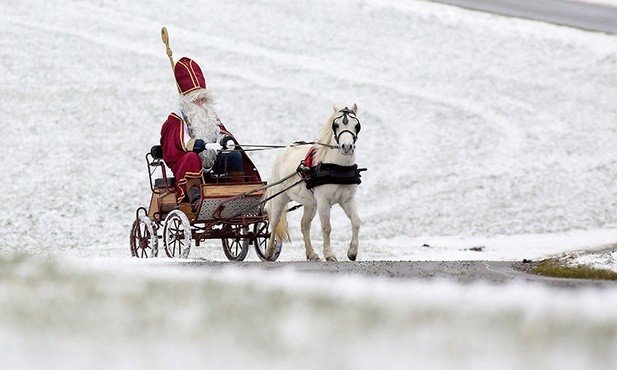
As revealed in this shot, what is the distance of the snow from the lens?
513cm

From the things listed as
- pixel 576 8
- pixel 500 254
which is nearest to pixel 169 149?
pixel 500 254

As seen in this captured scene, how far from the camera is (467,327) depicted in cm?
543

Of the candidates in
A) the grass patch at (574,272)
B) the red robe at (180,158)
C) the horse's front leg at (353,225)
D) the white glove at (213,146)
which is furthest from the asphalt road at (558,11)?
the grass patch at (574,272)

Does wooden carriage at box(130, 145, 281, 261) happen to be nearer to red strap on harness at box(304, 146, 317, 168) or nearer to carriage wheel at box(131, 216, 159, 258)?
carriage wheel at box(131, 216, 159, 258)

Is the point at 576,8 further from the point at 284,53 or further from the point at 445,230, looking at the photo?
the point at 445,230

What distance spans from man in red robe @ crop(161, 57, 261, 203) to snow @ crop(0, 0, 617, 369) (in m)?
2.51

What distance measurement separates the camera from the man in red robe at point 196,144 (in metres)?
14.7

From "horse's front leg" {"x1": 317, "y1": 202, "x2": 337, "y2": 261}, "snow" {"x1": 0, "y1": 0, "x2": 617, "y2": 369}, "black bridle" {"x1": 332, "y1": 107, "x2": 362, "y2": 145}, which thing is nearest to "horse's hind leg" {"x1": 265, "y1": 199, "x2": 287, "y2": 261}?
"horse's front leg" {"x1": 317, "y1": 202, "x2": 337, "y2": 261}

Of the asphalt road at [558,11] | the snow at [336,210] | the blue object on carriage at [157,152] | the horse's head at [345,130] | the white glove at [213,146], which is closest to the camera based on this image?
the snow at [336,210]

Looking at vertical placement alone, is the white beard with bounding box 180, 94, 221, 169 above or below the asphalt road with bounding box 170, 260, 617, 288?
above

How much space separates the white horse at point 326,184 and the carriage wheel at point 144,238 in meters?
1.49

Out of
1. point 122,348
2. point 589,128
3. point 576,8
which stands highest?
point 576,8

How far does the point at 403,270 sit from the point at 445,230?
1048 cm

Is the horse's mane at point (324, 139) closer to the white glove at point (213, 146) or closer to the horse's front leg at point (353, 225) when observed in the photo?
the horse's front leg at point (353, 225)
